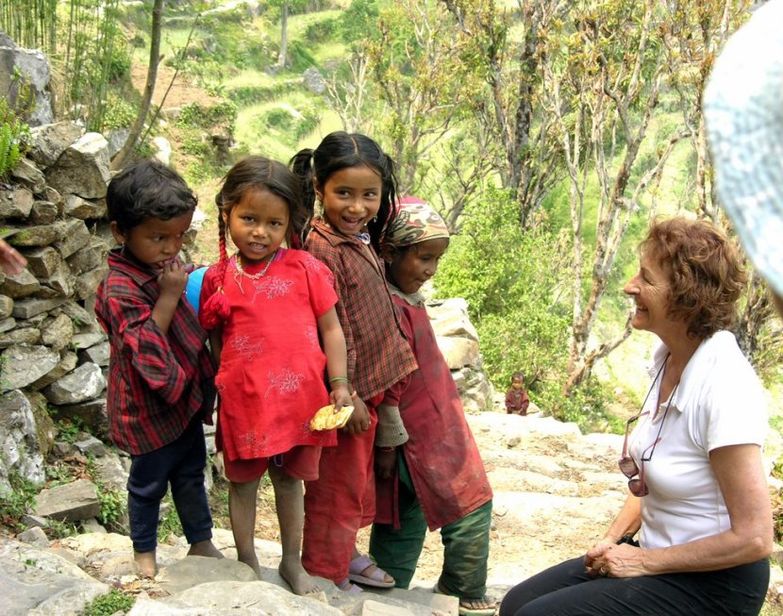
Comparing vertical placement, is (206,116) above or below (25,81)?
above

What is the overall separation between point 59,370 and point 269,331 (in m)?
2.57

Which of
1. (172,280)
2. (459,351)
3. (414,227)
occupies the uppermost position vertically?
(414,227)

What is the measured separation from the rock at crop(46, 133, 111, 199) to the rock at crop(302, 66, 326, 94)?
3138cm

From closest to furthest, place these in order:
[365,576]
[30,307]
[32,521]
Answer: [365,576], [32,521], [30,307]

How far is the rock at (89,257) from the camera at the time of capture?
5223 millimetres

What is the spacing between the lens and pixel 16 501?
3904mm

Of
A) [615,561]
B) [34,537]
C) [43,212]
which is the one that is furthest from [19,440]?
[615,561]

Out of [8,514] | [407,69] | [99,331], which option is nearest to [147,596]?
[8,514]

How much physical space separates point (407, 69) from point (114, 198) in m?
27.3

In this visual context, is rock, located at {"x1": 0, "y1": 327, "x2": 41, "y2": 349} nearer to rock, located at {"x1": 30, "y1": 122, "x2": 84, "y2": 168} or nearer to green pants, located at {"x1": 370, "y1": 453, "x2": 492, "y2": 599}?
rock, located at {"x1": 30, "y1": 122, "x2": 84, "y2": 168}

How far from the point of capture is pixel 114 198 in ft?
9.14

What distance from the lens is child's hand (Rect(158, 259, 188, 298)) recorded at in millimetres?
2836

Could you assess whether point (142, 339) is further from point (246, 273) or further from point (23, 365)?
point (23, 365)

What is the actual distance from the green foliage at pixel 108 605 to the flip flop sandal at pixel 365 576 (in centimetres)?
100
